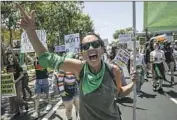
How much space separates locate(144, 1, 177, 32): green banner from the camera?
24.1ft

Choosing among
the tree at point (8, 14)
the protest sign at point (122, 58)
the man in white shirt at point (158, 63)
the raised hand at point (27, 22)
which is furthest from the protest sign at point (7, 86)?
the tree at point (8, 14)

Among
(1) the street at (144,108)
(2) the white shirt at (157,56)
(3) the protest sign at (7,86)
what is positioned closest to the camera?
(3) the protest sign at (7,86)

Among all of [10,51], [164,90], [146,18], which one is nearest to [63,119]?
[10,51]

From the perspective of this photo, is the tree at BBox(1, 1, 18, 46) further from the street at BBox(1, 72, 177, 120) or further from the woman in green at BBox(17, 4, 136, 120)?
the woman in green at BBox(17, 4, 136, 120)

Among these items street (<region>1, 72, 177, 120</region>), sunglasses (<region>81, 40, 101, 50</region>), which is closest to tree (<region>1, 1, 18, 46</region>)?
street (<region>1, 72, 177, 120</region>)

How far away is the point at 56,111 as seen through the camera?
11008mm

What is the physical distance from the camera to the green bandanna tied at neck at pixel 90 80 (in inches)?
143

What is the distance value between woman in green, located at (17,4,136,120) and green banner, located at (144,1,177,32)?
3758 mm

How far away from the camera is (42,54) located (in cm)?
365

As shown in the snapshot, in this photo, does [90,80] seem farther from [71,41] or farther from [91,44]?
[71,41]

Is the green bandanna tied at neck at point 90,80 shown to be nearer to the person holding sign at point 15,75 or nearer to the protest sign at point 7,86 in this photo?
the protest sign at point 7,86

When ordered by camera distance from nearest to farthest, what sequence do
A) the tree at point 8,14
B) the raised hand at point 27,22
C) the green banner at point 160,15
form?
the raised hand at point 27,22, the green banner at point 160,15, the tree at point 8,14

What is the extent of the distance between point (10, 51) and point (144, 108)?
3711mm

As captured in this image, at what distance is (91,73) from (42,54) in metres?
0.45
